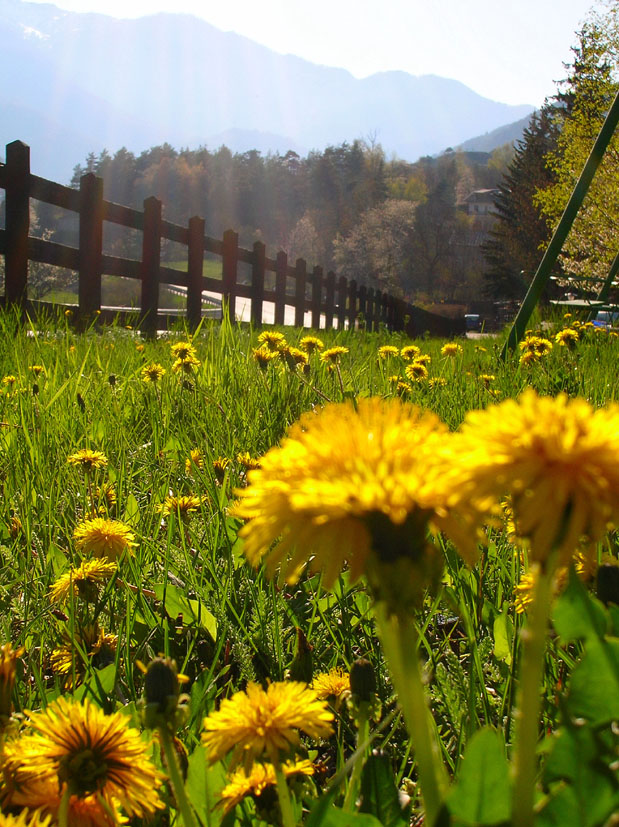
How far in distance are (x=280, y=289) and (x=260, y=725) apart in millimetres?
12187

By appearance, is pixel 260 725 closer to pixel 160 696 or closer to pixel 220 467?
pixel 160 696

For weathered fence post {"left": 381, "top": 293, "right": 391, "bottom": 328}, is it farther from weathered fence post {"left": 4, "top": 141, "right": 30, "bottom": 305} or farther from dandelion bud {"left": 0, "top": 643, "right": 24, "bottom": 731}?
dandelion bud {"left": 0, "top": 643, "right": 24, "bottom": 731}

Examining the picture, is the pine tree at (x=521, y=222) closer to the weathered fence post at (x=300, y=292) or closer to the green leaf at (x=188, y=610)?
the weathered fence post at (x=300, y=292)

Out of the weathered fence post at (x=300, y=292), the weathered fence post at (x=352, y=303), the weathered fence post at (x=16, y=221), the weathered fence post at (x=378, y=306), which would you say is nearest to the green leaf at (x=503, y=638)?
the weathered fence post at (x=16, y=221)

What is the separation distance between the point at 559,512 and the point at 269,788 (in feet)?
1.54

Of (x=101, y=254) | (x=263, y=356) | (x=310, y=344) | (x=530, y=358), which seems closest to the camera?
(x=263, y=356)

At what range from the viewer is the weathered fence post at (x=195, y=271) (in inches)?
337

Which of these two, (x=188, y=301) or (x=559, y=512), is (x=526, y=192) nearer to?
(x=188, y=301)

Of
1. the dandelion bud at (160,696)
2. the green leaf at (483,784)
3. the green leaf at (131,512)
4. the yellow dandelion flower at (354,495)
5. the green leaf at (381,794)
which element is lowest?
the green leaf at (131,512)

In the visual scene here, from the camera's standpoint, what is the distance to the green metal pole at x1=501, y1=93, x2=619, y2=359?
4082mm

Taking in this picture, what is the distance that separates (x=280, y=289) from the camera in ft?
40.9

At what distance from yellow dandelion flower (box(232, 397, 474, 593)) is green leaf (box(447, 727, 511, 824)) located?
11 cm

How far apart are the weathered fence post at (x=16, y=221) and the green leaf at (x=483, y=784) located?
6439 millimetres

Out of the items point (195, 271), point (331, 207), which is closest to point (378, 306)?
A: point (195, 271)
